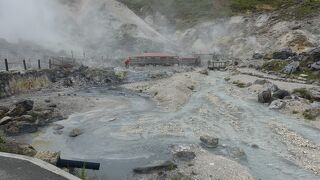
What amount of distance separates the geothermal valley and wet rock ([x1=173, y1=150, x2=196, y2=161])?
6 centimetres

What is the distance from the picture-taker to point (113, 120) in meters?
30.6

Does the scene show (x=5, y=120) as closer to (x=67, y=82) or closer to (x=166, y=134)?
(x=166, y=134)

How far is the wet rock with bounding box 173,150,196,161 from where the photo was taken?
825 inches

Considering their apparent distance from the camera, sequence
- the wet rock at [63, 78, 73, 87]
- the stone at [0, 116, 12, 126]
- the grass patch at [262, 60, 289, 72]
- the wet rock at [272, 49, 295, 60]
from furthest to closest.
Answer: the wet rock at [272, 49, 295, 60] → the grass patch at [262, 60, 289, 72] → the wet rock at [63, 78, 73, 87] → the stone at [0, 116, 12, 126]

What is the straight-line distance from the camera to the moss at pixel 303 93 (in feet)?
121

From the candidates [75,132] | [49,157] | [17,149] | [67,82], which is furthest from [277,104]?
[67,82]

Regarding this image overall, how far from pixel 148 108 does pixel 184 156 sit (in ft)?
47.8

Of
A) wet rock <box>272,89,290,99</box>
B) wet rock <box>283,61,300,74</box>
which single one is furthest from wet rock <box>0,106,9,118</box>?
wet rock <box>283,61,300,74</box>

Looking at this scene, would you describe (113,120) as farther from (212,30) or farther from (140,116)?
(212,30)

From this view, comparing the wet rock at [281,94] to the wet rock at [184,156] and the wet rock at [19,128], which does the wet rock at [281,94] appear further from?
the wet rock at [19,128]

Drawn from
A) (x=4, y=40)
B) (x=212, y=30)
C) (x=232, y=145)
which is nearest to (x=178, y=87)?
(x=232, y=145)

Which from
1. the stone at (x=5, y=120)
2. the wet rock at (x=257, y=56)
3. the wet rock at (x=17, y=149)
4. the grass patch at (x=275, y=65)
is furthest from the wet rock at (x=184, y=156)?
the wet rock at (x=257, y=56)

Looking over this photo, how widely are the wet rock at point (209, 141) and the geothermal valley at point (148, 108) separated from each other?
8 cm

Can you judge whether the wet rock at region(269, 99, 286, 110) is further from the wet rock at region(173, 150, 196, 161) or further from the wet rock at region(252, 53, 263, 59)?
the wet rock at region(252, 53, 263, 59)
